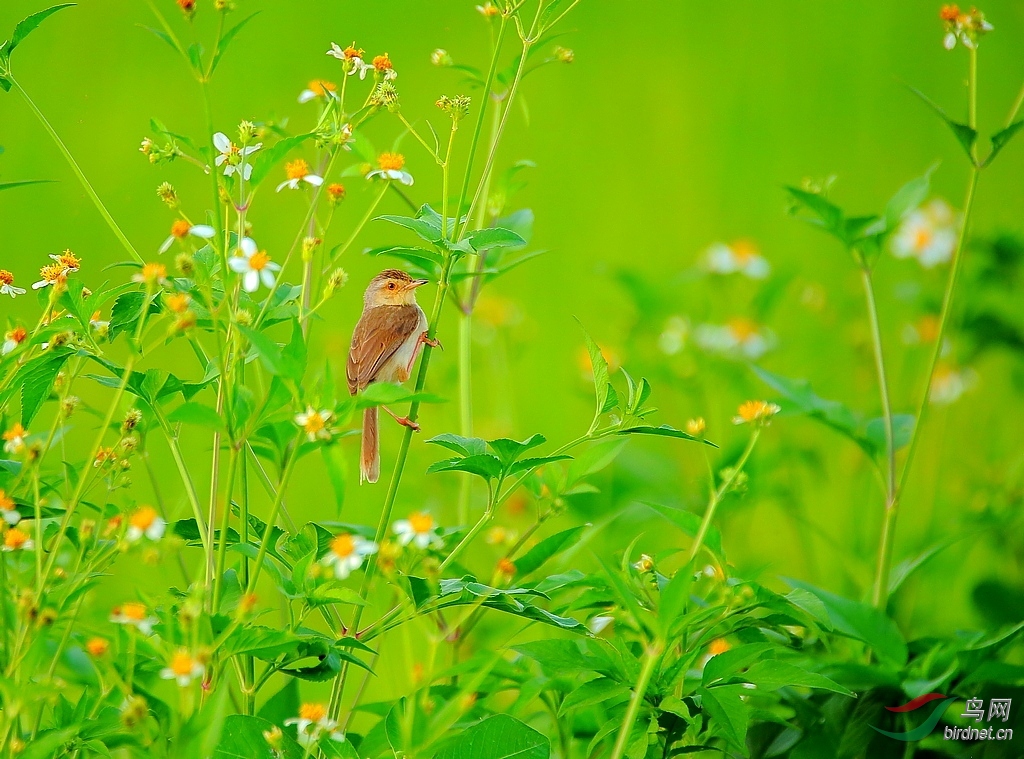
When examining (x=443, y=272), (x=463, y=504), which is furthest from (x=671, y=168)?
(x=443, y=272)

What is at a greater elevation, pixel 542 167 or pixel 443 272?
pixel 542 167

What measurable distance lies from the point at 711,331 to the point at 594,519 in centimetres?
66

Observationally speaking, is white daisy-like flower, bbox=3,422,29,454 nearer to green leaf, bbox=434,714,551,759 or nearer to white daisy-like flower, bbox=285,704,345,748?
white daisy-like flower, bbox=285,704,345,748

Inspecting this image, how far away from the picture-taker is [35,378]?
2.65 ft

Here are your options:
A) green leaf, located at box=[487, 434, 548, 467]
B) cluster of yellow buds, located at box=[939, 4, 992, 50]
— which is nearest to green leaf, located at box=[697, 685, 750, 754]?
green leaf, located at box=[487, 434, 548, 467]

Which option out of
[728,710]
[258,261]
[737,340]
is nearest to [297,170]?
[258,261]

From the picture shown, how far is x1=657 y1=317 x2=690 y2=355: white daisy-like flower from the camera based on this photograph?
201cm

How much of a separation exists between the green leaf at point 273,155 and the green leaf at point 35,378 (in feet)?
0.67

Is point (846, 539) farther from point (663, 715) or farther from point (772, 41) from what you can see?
point (772, 41)

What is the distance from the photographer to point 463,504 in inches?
48.1

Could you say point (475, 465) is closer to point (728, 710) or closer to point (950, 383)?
point (728, 710)

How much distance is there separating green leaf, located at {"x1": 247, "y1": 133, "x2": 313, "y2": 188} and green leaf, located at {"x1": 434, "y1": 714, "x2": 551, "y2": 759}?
18.5 inches

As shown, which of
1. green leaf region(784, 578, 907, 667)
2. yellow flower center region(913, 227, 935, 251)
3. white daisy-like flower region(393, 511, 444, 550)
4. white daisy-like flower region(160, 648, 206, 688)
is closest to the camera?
white daisy-like flower region(160, 648, 206, 688)

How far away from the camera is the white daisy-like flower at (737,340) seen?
2102mm
